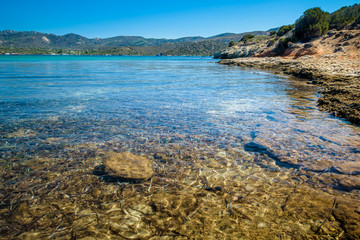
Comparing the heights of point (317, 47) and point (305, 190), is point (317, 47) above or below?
above

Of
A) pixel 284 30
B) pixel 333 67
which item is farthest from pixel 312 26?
pixel 333 67

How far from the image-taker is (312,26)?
45906mm

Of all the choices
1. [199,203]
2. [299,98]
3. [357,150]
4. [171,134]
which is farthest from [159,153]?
[299,98]

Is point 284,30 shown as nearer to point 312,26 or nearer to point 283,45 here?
point 283,45

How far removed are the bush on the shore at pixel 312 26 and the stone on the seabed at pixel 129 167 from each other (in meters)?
53.5

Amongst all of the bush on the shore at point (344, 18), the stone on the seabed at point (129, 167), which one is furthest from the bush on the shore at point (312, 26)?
the stone on the seabed at point (129, 167)

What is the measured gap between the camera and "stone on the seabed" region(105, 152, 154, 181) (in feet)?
15.1

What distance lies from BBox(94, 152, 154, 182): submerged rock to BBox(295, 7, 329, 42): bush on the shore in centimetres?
5350

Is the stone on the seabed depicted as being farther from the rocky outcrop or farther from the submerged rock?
the rocky outcrop

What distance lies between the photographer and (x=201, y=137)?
6.95m

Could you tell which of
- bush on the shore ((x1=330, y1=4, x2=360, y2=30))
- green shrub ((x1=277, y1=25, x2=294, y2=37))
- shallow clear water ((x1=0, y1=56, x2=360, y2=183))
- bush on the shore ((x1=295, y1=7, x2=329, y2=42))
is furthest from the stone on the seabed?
green shrub ((x1=277, y1=25, x2=294, y2=37))

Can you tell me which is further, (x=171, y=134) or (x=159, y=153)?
(x=171, y=134)

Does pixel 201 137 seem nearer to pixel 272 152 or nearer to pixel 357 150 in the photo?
pixel 272 152

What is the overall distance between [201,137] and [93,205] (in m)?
4.09
